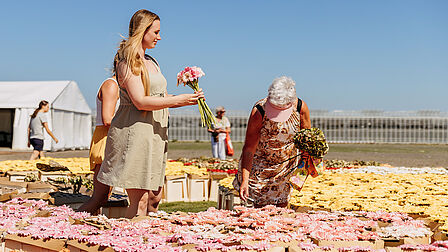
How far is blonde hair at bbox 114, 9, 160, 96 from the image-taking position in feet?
11.5

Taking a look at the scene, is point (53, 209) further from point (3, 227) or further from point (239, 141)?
point (239, 141)

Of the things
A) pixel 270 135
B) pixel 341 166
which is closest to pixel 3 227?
pixel 270 135

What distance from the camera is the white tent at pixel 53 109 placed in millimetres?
21906

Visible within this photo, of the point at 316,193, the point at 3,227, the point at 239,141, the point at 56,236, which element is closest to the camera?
the point at 56,236

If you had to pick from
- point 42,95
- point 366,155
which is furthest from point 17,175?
point 366,155

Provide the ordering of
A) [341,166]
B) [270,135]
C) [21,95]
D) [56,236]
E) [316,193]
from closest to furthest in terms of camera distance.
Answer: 1. [56,236]
2. [270,135]
3. [316,193]
4. [341,166]
5. [21,95]

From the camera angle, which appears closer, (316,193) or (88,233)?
(88,233)

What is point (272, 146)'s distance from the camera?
4.40 metres

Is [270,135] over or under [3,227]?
over

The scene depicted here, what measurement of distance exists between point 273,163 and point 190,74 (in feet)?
3.93

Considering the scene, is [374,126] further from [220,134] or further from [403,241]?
[403,241]

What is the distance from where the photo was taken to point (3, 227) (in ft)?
11.8

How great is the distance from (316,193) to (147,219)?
7.82ft

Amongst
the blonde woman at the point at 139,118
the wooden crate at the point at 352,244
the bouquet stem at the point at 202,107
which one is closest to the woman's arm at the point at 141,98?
the blonde woman at the point at 139,118
